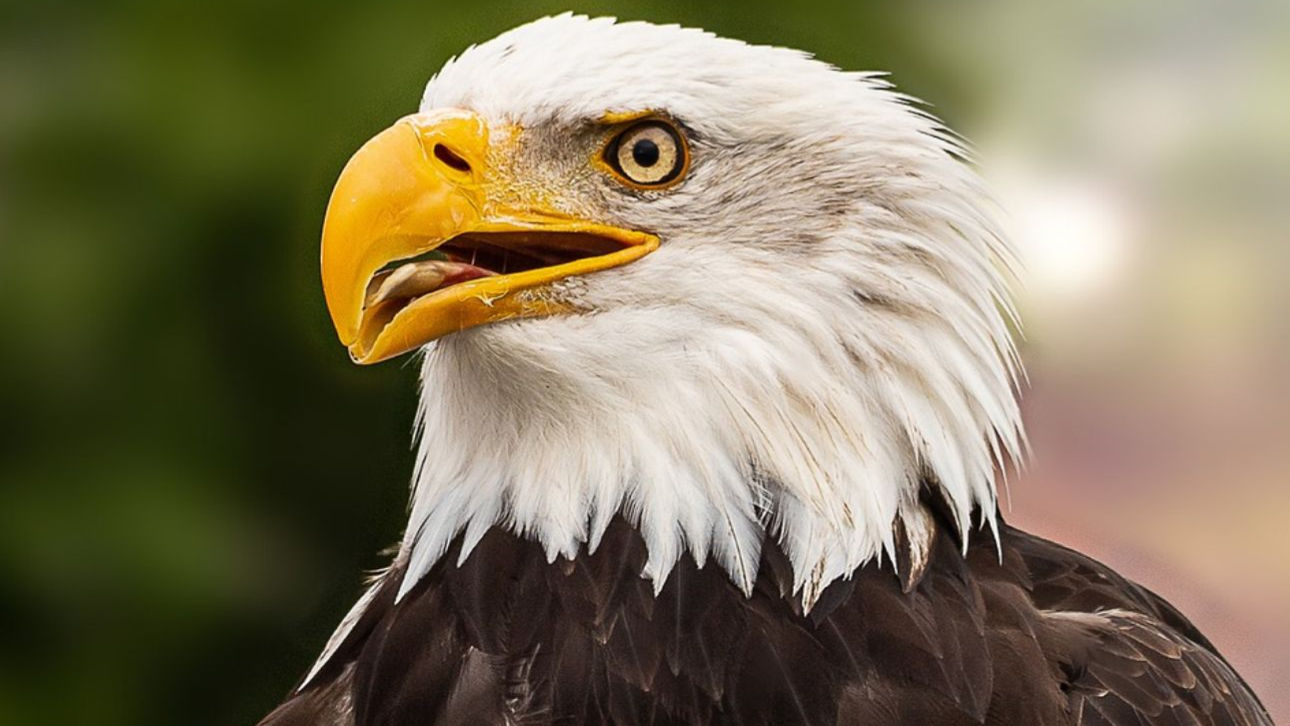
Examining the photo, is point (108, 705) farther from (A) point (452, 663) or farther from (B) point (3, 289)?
(A) point (452, 663)

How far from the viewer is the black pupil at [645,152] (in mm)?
1819

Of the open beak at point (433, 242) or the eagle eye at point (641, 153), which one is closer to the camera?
the open beak at point (433, 242)

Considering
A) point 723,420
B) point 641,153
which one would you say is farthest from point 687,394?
point 641,153

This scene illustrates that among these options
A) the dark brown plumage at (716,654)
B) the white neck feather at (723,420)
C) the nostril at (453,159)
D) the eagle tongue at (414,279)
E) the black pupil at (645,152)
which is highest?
the black pupil at (645,152)

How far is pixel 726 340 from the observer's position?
1.80 metres

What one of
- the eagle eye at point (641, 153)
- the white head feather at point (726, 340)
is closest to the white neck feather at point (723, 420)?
the white head feather at point (726, 340)

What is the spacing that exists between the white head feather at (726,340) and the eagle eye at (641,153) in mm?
16

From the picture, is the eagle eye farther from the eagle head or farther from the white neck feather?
the white neck feather

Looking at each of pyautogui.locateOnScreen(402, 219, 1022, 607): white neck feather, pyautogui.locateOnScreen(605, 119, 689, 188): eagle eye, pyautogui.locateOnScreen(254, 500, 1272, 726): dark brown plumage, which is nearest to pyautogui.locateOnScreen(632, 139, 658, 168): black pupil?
pyautogui.locateOnScreen(605, 119, 689, 188): eagle eye

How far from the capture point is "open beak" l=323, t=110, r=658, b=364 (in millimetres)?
1716

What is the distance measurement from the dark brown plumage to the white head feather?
33mm

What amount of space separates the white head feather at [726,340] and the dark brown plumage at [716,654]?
1.3 inches

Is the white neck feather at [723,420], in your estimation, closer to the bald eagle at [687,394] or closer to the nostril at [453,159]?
the bald eagle at [687,394]

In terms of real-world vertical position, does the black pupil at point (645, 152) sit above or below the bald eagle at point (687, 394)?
above
